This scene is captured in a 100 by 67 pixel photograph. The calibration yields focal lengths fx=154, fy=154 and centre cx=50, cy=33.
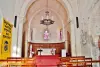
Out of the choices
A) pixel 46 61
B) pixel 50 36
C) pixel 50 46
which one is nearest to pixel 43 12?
→ pixel 50 36

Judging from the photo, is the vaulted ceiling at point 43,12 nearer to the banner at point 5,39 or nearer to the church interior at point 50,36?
the church interior at point 50,36

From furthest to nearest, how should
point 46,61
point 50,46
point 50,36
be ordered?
1. point 50,36
2. point 50,46
3. point 46,61

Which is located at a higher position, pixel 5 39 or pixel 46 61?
pixel 5 39

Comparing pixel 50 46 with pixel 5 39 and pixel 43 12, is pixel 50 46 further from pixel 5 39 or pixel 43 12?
pixel 5 39

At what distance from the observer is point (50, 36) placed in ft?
51.2

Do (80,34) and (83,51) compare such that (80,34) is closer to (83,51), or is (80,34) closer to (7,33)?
(83,51)

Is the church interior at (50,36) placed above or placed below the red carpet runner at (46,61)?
above

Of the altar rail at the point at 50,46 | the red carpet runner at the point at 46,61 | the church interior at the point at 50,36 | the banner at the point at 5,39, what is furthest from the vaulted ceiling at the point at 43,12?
the banner at the point at 5,39

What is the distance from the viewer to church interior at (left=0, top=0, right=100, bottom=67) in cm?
563

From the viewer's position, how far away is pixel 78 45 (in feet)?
31.3

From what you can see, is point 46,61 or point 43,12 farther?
point 43,12

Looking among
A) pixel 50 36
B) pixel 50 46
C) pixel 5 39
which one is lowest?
pixel 50 46

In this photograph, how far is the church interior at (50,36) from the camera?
5629 millimetres

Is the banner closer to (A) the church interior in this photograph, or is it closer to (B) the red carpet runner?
(A) the church interior
